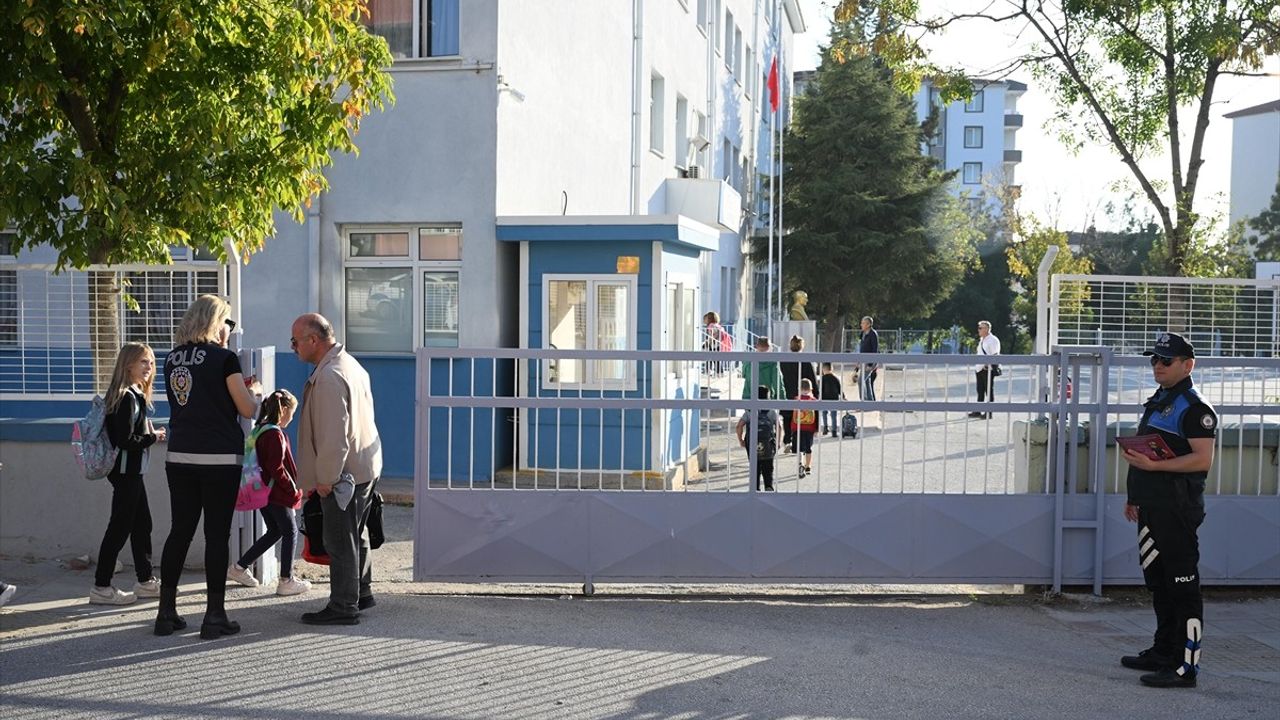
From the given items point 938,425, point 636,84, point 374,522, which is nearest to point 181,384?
point 374,522

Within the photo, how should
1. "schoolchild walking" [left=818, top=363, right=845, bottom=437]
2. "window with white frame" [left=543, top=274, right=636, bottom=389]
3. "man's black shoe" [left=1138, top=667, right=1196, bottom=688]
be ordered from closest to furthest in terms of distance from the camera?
"man's black shoe" [left=1138, top=667, right=1196, bottom=688] < "schoolchild walking" [left=818, top=363, right=845, bottom=437] < "window with white frame" [left=543, top=274, right=636, bottom=389]

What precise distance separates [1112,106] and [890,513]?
907 centimetres

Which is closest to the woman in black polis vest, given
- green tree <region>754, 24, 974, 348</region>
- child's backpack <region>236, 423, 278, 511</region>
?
child's backpack <region>236, 423, 278, 511</region>

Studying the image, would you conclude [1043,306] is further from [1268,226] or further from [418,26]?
[1268,226]

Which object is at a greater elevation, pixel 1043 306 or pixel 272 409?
pixel 1043 306

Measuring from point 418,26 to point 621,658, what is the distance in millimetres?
9429

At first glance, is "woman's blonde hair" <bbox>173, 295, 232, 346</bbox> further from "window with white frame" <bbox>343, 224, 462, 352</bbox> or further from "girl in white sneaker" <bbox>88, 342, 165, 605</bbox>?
"window with white frame" <bbox>343, 224, 462, 352</bbox>

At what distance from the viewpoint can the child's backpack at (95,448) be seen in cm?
747

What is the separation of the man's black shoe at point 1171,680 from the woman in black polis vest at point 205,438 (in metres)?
4.72

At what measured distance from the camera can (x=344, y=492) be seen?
6.95 meters

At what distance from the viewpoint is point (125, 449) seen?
24.8ft

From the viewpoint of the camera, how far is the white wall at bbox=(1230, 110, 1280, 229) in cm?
8744

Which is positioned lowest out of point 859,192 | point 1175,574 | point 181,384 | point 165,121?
point 1175,574

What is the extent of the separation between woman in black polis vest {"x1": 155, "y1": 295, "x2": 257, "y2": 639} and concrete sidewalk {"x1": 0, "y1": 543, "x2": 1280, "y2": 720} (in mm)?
502
